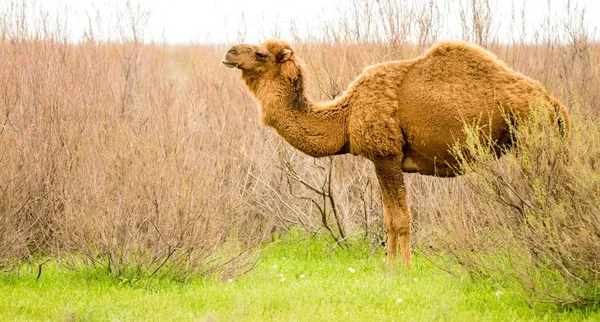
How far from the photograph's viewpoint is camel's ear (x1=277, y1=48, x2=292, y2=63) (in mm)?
9320

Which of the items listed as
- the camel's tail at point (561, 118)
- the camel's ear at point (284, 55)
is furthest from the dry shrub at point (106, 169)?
the camel's tail at point (561, 118)

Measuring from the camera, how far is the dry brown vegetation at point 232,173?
7250mm

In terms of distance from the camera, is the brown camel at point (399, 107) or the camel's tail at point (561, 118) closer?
the camel's tail at point (561, 118)

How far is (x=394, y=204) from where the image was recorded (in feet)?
30.1

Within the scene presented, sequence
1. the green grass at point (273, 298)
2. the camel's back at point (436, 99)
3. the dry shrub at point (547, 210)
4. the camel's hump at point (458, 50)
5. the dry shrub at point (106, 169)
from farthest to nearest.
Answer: the camel's hump at point (458, 50) → the camel's back at point (436, 99) → the dry shrub at point (106, 169) → the green grass at point (273, 298) → the dry shrub at point (547, 210)

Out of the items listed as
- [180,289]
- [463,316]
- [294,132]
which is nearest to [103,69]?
[294,132]

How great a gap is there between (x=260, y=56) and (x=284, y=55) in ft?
0.80

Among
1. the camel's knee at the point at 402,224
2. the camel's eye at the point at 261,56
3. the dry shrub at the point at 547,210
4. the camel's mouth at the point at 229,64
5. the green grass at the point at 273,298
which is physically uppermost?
the camel's eye at the point at 261,56

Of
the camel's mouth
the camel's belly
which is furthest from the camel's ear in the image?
the camel's belly

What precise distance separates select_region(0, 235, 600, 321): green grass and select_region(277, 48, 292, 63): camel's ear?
7.11 feet

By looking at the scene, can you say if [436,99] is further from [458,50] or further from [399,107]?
[458,50]

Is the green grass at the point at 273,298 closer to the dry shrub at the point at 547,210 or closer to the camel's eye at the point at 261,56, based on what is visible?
the dry shrub at the point at 547,210

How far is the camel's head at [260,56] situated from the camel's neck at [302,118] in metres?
0.18

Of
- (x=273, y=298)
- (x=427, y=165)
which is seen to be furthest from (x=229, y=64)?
(x=273, y=298)
